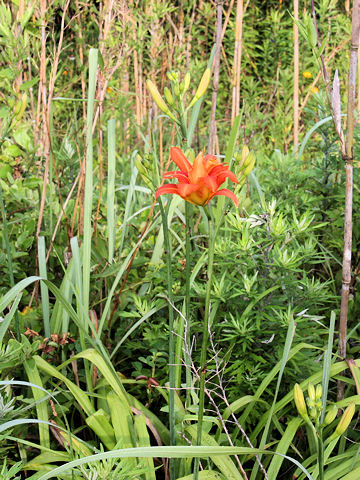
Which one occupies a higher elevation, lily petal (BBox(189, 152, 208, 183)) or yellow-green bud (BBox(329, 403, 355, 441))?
lily petal (BBox(189, 152, 208, 183))

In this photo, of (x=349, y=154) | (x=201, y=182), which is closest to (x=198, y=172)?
(x=201, y=182)

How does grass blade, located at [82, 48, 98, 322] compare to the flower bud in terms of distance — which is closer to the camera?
the flower bud

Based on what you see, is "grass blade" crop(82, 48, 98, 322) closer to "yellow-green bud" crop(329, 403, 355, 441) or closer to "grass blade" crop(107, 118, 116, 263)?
"grass blade" crop(107, 118, 116, 263)

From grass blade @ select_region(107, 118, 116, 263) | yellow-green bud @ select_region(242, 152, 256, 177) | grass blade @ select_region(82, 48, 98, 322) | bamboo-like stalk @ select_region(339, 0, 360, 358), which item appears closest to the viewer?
yellow-green bud @ select_region(242, 152, 256, 177)

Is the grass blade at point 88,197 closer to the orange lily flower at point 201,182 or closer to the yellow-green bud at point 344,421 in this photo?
the orange lily flower at point 201,182

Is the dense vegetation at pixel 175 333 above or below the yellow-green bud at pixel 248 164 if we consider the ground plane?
below

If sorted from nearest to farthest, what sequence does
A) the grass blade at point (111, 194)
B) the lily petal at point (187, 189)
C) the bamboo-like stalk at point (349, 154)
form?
the lily petal at point (187, 189) < the bamboo-like stalk at point (349, 154) < the grass blade at point (111, 194)

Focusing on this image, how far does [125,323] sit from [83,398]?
33 centimetres

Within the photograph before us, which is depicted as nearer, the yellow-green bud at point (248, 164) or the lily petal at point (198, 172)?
the lily petal at point (198, 172)

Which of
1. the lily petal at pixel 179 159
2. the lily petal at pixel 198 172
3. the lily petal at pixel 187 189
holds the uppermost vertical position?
the lily petal at pixel 179 159

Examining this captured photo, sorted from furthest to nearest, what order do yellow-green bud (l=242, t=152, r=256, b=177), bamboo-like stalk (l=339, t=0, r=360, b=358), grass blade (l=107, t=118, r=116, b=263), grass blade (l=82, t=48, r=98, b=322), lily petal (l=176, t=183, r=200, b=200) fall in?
grass blade (l=107, t=118, r=116, b=263) → grass blade (l=82, t=48, r=98, b=322) → bamboo-like stalk (l=339, t=0, r=360, b=358) → yellow-green bud (l=242, t=152, r=256, b=177) → lily petal (l=176, t=183, r=200, b=200)

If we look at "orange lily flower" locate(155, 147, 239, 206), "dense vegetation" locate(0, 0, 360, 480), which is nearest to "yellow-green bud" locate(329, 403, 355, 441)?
"dense vegetation" locate(0, 0, 360, 480)


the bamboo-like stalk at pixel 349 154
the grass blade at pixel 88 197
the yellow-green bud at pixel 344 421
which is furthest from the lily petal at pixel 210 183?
the grass blade at pixel 88 197

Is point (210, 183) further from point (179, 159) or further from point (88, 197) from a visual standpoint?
point (88, 197)
